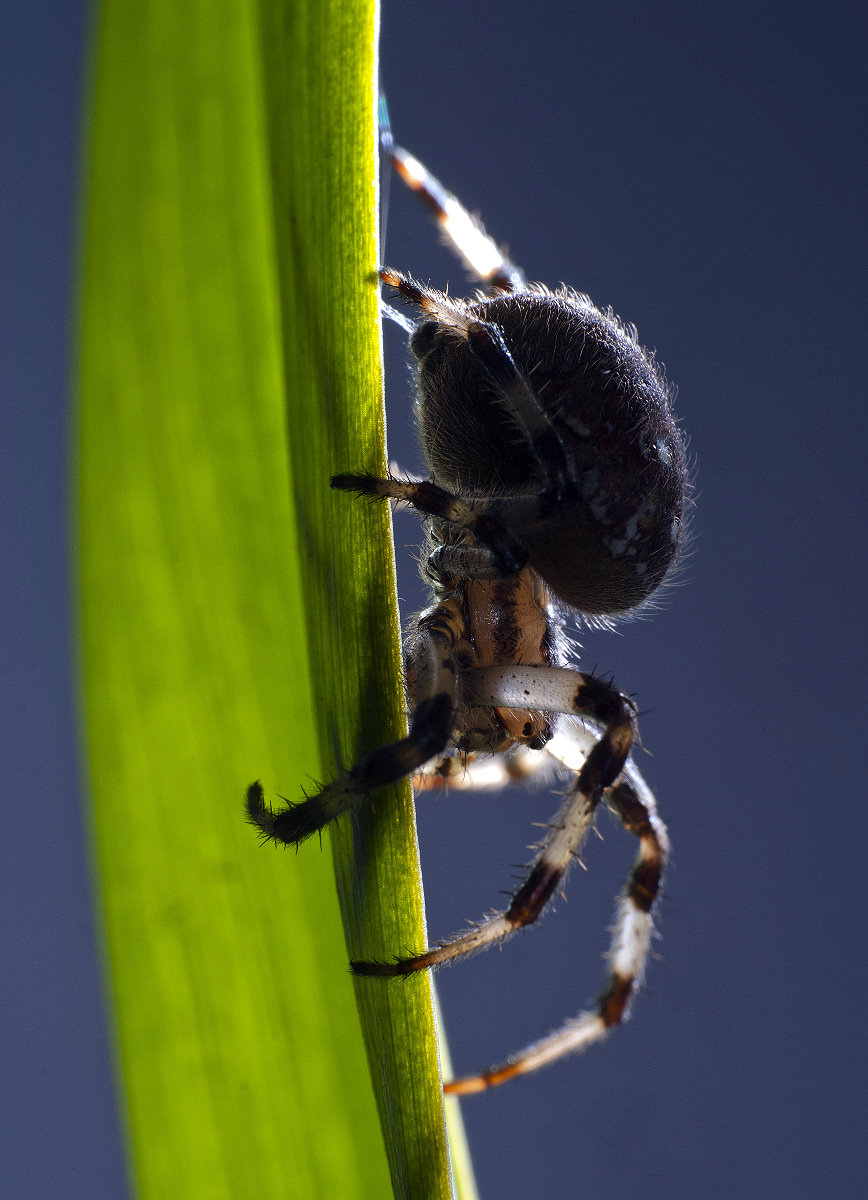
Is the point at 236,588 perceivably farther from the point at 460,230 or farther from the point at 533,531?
the point at 460,230

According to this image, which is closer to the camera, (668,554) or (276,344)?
(276,344)

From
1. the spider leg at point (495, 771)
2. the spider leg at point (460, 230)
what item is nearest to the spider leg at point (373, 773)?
the spider leg at point (495, 771)

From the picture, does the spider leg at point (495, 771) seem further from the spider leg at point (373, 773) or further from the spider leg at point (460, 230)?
the spider leg at point (460, 230)

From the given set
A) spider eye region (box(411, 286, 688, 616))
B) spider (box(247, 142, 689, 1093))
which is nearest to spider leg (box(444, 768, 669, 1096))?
spider (box(247, 142, 689, 1093))

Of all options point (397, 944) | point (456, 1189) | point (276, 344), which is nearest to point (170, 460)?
point (276, 344)

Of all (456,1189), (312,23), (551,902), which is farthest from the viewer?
(551,902)

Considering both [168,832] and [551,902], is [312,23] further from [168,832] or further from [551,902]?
[551,902]

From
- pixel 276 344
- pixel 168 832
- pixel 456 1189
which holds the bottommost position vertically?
pixel 456 1189

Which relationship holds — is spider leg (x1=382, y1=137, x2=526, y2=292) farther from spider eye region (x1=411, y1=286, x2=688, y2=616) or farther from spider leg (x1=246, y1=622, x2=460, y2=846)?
spider leg (x1=246, y1=622, x2=460, y2=846)
